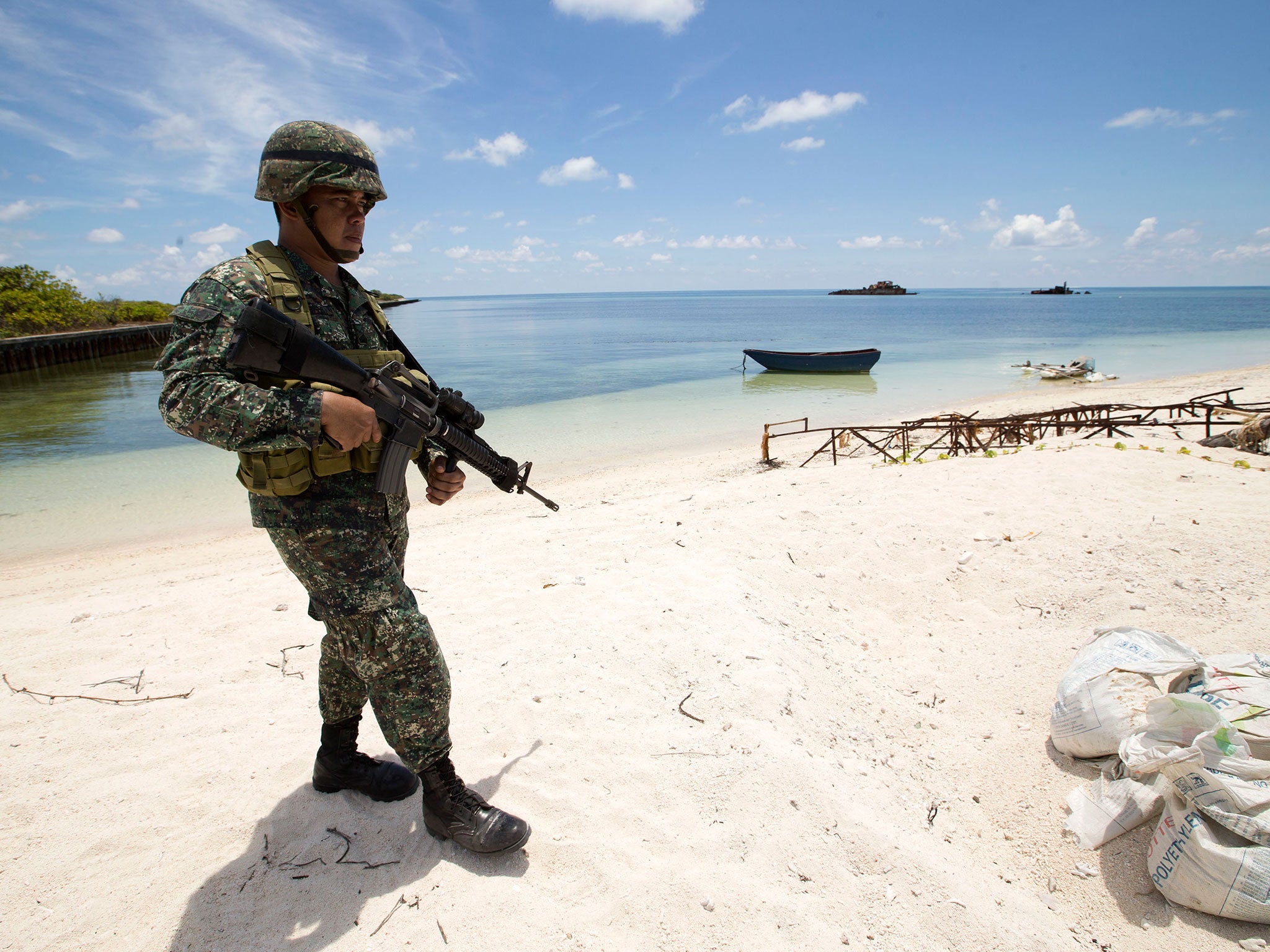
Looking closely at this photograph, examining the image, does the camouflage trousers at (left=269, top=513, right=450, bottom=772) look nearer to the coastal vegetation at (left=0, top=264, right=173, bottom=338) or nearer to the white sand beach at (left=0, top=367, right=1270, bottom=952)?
the white sand beach at (left=0, top=367, right=1270, bottom=952)

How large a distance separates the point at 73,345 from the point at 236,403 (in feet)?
147

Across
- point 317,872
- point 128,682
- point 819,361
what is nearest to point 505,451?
point 128,682

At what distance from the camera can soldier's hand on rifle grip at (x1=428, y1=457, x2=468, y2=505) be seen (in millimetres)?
2242

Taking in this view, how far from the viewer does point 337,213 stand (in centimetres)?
197

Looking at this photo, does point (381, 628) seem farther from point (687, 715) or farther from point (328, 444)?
point (687, 715)

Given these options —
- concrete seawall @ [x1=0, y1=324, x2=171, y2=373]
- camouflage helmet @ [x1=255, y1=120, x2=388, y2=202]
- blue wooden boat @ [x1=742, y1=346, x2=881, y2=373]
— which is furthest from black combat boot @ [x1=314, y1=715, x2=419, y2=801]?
Result: concrete seawall @ [x1=0, y1=324, x2=171, y2=373]

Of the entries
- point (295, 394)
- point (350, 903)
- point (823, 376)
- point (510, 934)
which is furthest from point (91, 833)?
point (823, 376)

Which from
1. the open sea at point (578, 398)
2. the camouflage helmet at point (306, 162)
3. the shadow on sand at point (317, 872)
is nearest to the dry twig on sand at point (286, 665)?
the shadow on sand at point (317, 872)

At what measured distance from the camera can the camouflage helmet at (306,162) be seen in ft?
6.18

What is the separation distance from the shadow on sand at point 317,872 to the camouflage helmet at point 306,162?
217 cm

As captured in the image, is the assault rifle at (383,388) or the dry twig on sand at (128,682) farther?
the dry twig on sand at (128,682)

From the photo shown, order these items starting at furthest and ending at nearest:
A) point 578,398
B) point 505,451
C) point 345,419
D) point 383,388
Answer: point 578,398
point 505,451
point 383,388
point 345,419

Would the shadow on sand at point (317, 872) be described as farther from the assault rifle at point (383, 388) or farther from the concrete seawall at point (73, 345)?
the concrete seawall at point (73, 345)

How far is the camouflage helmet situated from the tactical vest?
18 cm
